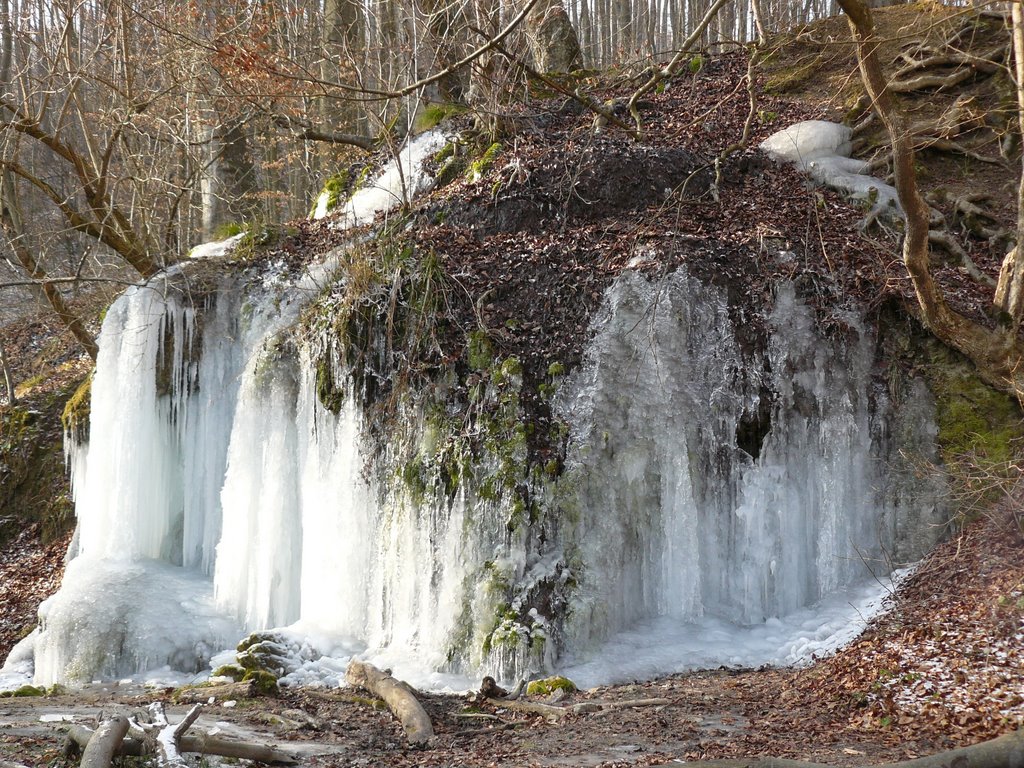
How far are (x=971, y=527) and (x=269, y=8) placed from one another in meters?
11.2

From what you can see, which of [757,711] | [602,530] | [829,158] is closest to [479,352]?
[602,530]

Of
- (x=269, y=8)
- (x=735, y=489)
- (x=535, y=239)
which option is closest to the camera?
(x=735, y=489)

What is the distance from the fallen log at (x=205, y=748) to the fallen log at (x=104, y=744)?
0.05 metres

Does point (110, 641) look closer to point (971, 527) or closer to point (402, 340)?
point (402, 340)

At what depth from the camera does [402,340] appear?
31.9 ft

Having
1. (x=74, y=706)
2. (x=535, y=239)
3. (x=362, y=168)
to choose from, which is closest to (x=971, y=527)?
(x=535, y=239)

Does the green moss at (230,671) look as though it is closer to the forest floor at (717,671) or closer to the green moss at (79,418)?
the forest floor at (717,671)

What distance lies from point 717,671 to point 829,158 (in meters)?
6.77

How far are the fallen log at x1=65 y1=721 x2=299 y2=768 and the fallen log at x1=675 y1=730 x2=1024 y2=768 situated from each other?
2.32 meters

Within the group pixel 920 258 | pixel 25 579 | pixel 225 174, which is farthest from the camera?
pixel 225 174

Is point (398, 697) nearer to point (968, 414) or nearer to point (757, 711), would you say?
point (757, 711)

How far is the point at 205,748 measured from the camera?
4.69 meters

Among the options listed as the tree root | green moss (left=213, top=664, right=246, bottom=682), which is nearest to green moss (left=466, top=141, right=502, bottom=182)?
the tree root

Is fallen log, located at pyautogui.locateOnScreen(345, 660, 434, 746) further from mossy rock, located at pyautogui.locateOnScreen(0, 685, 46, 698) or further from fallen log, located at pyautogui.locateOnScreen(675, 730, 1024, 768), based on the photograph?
mossy rock, located at pyautogui.locateOnScreen(0, 685, 46, 698)
